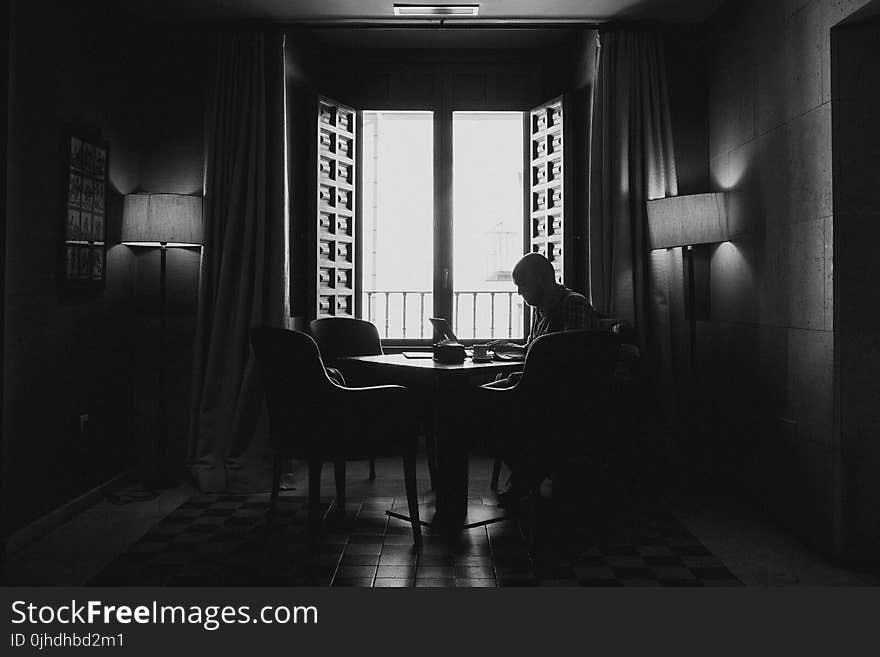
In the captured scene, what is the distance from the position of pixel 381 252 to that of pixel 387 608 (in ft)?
34.3

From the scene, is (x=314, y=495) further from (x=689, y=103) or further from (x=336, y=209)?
(x=689, y=103)

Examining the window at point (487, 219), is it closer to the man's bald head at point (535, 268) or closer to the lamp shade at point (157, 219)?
the man's bald head at point (535, 268)

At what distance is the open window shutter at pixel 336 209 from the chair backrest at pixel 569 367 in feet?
7.08

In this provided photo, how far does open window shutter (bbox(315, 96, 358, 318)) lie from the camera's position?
14.5 ft

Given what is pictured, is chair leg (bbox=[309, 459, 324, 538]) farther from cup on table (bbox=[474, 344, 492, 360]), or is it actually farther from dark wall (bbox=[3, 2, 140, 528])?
dark wall (bbox=[3, 2, 140, 528])

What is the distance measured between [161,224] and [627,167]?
263 cm

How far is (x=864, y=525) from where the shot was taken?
2.67 m

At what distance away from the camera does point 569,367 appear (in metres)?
2.61

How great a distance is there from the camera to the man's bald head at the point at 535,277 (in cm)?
329

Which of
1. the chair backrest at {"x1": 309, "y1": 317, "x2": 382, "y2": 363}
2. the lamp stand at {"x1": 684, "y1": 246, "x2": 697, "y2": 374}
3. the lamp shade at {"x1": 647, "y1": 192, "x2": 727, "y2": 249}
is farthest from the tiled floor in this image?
the lamp shade at {"x1": 647, "y1": 192, "x2": 727, "y2": 249}

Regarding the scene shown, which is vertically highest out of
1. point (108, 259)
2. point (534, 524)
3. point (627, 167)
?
point (627, 167)

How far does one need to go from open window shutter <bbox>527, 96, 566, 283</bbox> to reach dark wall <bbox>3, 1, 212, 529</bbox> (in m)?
2.16

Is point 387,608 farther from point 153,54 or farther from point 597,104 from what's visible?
point 153,54

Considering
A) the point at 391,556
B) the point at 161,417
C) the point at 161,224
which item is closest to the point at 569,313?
the point at 391,556
